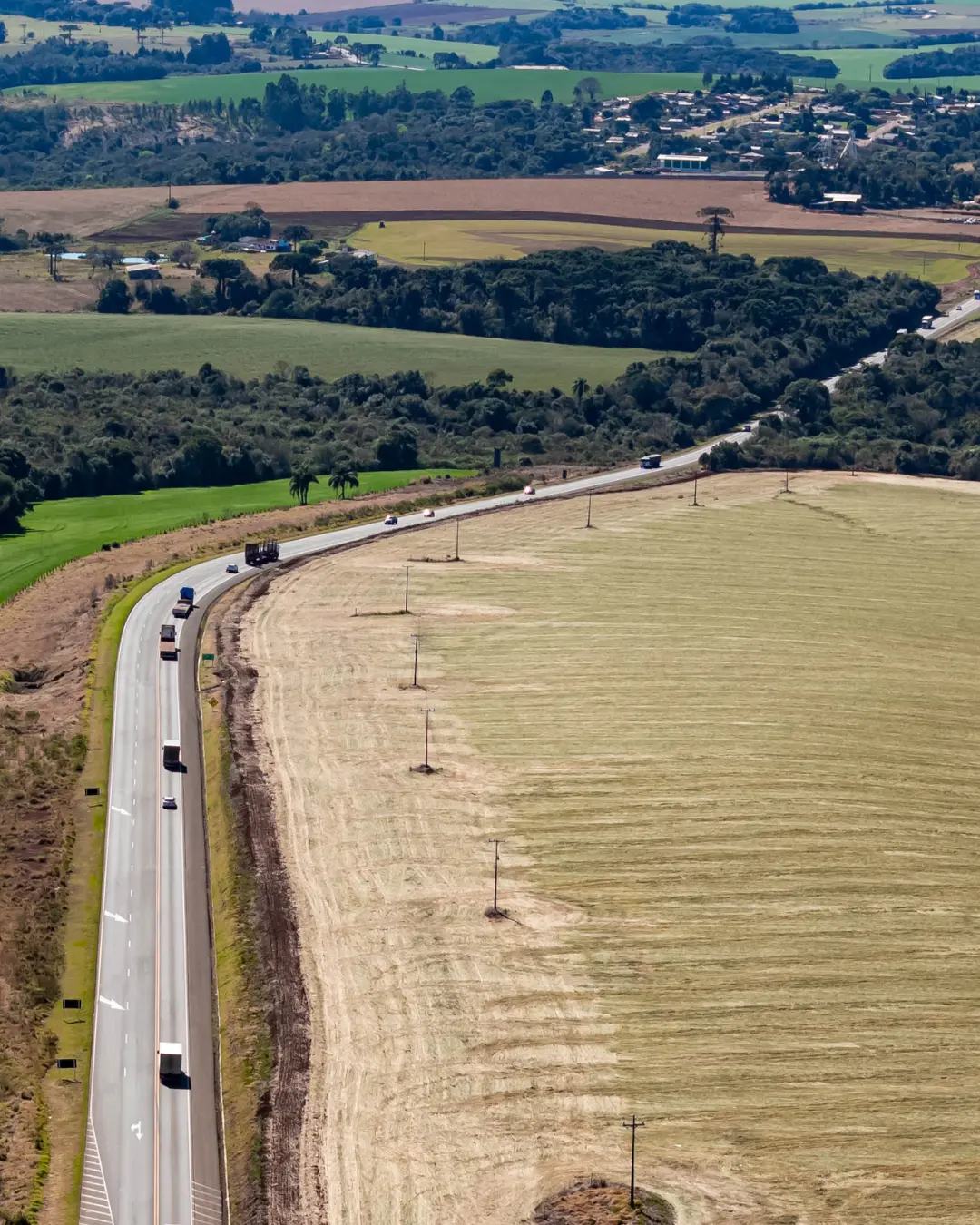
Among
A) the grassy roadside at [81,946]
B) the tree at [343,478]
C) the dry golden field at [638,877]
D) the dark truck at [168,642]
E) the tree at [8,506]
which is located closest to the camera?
the grassy roadside at [81,946]

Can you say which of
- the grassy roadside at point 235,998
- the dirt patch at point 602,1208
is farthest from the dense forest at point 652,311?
the dirt patch at point 602,1208

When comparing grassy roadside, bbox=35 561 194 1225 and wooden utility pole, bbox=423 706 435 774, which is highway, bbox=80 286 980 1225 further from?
wooden utility pole, bbox=423 706 435 774

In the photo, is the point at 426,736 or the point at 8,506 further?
the point at 8,506

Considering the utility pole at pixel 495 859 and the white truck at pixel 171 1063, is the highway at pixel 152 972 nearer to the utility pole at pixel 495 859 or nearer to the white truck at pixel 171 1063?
the white truck at pixel 171 1063

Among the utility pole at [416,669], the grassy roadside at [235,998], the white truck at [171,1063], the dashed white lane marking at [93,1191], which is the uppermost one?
the white truck at [171,1063]

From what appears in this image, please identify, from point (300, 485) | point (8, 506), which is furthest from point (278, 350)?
point (8, 506)

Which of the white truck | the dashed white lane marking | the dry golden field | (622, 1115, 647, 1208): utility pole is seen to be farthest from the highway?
(622, 1115, 647, 1208): utility pole

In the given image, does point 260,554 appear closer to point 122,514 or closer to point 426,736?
point 122,514
